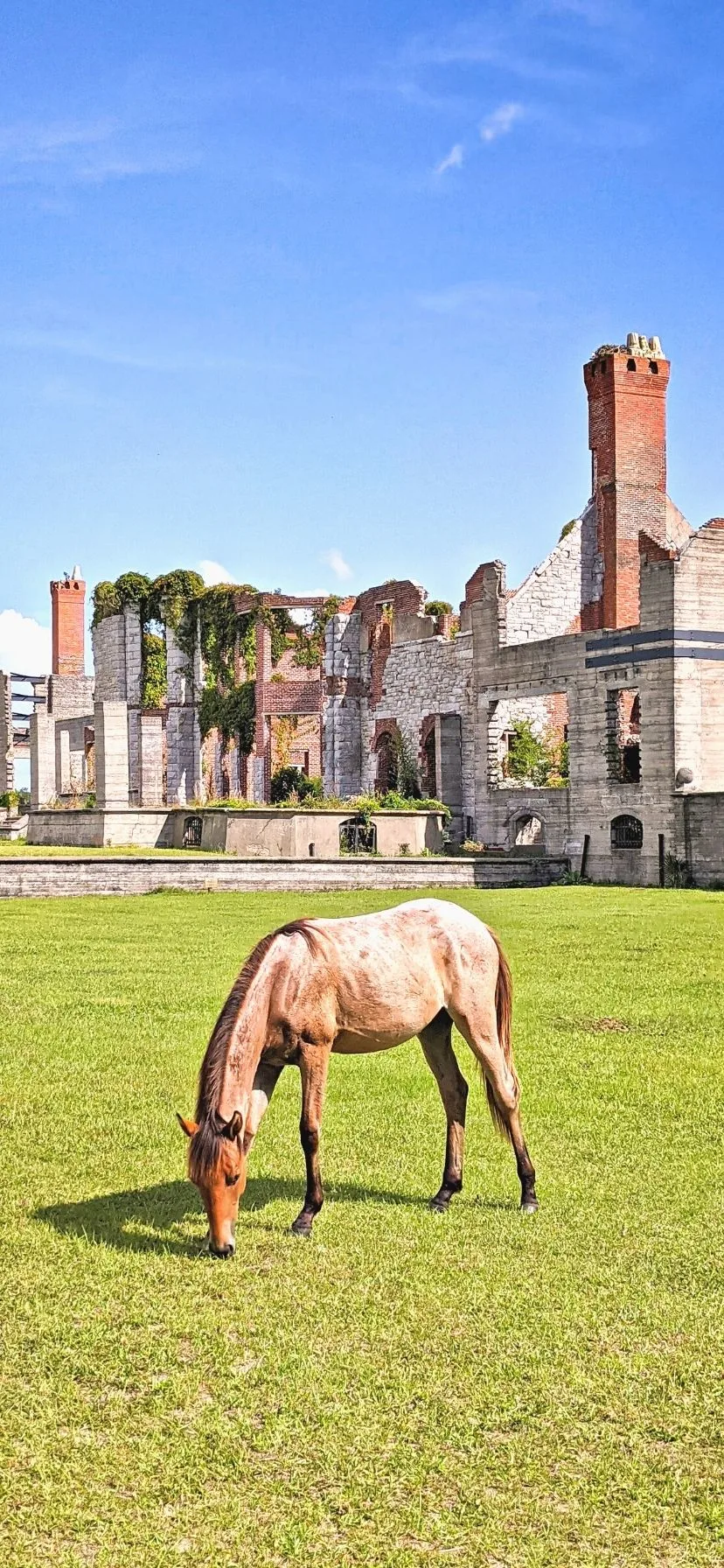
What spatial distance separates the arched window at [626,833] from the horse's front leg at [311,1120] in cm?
2657

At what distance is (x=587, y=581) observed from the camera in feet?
130

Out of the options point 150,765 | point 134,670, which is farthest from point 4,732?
point 150,765

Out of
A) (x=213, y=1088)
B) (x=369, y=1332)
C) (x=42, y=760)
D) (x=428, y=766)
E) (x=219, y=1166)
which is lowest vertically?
(x=369, y=1332)

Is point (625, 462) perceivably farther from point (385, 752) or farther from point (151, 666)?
point (151, 666)

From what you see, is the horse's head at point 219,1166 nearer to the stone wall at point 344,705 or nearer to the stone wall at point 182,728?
the stone wall at point 344,705

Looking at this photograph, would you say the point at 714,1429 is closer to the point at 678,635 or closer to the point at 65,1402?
the point at 65,1402

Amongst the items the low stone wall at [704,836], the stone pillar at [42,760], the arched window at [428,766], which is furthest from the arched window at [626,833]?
the stone pillar at [42,760]

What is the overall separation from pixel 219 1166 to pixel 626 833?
27611mm

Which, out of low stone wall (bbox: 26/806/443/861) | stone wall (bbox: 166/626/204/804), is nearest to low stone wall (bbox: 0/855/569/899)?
low stone wall (bbox: 26/806/443/861)

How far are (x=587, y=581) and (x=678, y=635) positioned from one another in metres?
9.15

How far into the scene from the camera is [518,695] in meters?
36.1

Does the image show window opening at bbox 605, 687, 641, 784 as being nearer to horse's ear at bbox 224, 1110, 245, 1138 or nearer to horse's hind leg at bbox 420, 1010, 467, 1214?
horse's hind leg at bbox 420, 1010, 467, 1214

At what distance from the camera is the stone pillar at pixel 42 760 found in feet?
146

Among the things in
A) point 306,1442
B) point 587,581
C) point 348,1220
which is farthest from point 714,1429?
point 587,581
